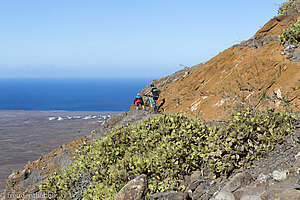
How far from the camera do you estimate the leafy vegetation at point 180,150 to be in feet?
20.9

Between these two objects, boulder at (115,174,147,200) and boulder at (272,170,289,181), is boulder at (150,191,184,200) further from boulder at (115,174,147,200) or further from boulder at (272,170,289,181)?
boulder at (272,170,289,181)

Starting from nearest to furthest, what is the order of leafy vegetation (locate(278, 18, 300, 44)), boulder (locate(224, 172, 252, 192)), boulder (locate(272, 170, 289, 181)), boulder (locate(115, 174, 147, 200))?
boulder (locate(272, 170, 289, 181)) < boulder (locate(224, 172, 252, 192)) < boulder (locate(115, 174, 147, 200)) < leafy vegetation (locate(278, 18, 300, 44))

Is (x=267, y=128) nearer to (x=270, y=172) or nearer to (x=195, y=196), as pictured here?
(x=270, y=172)

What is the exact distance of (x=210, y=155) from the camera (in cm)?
662

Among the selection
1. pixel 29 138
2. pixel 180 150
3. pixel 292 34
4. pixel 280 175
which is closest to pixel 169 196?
pixel 180 150

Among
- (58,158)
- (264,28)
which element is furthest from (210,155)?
(264,28)

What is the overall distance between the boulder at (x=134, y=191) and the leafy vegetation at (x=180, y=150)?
203mm

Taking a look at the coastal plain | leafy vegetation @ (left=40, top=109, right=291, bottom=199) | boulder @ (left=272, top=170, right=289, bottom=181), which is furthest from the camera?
the coastal plain

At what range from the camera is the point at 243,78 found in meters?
15.0

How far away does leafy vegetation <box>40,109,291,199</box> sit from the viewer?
637 centimetres

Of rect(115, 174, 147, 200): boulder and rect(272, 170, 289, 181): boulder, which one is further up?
rect(272, 170, 289, 181): boulder

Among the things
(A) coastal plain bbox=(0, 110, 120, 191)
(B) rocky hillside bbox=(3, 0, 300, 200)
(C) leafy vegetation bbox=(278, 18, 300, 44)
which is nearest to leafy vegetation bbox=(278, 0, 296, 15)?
(B) rocky hillside bbox=(3, 0, 300, 200)

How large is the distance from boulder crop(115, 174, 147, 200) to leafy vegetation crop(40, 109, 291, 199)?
20cm

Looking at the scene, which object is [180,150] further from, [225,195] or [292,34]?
[292,34]
